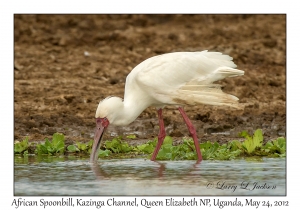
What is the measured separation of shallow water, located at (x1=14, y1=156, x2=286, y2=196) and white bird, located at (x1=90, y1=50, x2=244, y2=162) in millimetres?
438

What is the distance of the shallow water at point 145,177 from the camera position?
8102mm

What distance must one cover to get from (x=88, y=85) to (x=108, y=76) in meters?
0.82

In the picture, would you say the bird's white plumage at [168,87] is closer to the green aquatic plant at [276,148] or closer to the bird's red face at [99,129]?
the bird's red face at [99,129]

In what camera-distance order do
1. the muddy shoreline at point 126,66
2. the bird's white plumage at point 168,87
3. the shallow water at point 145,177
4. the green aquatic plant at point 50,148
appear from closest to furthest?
the shallow water at point 145,177, the bird's white plumage at point 168,87, the green aquatic plant at point 50,148, the muddy shoreline at point 126,66

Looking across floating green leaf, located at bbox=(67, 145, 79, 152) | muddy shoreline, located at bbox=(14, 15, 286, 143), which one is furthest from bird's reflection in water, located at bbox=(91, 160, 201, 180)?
muddy shoreline, located at bbox=(14, 15, 286, 143)

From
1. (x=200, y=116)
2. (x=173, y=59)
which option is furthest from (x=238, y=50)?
(x=173, y=59)

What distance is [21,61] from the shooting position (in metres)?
15.8

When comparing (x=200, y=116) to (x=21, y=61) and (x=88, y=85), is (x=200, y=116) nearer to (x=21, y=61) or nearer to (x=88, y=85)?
(x=88, y=85)

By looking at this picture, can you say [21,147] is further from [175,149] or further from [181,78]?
[181,78]

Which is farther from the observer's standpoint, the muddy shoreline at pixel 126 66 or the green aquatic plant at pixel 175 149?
the muddy shoreline at pixel 126 66

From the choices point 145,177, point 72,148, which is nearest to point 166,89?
point 145,177

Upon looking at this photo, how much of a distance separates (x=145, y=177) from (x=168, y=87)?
5.30ft

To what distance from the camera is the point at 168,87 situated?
998 centimetres

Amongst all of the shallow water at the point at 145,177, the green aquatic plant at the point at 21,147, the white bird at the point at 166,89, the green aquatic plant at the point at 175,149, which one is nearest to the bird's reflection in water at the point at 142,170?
the shallow water at the point at 145,177
